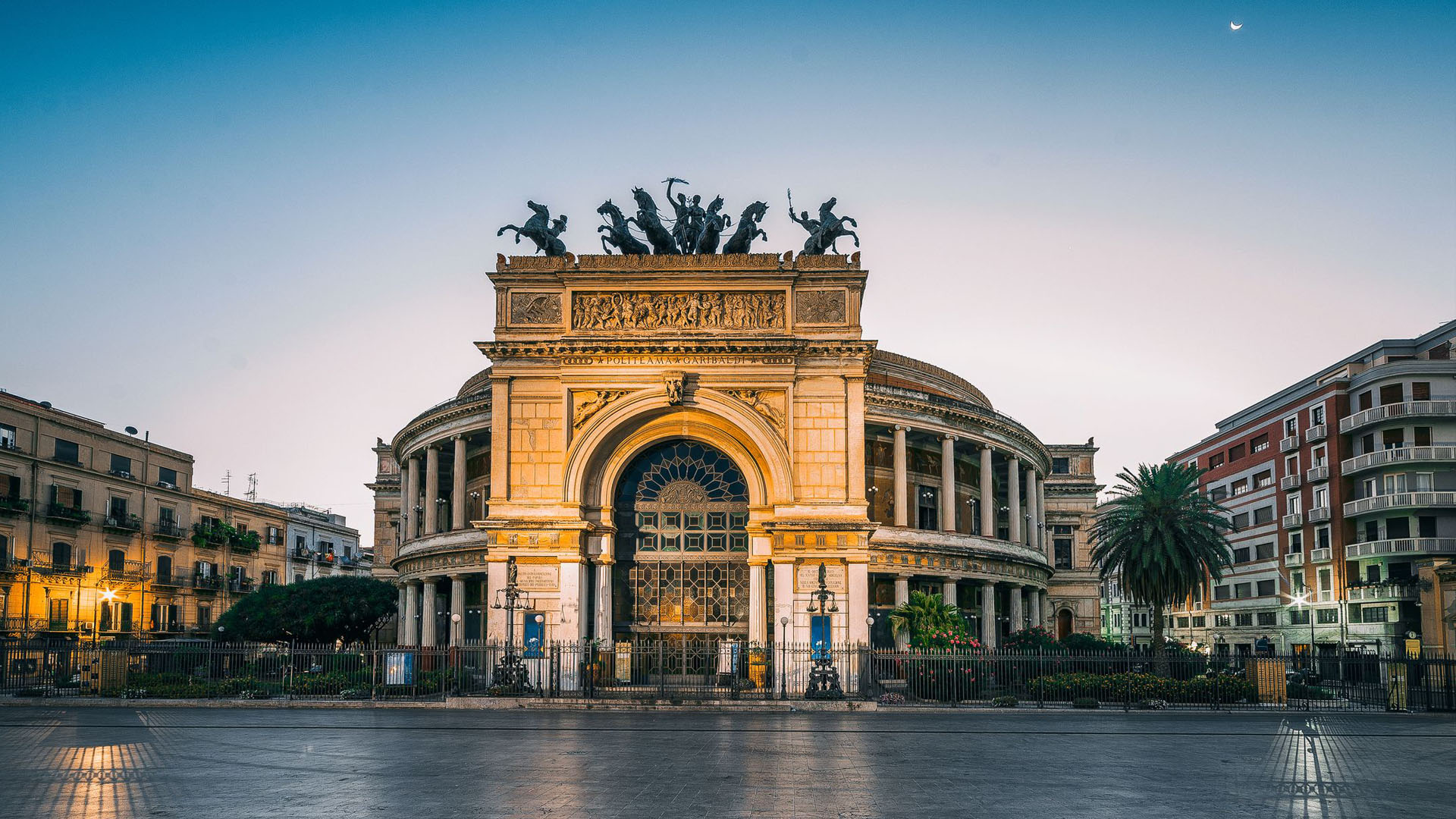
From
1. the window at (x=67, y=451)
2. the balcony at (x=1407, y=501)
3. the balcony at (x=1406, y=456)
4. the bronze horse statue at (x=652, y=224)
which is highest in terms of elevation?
the bronze horse statue at (x=652, y=224)

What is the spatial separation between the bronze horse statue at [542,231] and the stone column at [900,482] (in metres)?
21.4

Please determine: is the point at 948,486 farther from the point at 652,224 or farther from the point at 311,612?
the point at 311,612

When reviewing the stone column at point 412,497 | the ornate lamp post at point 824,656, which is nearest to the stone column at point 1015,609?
the ornate lamp post at point 824,656

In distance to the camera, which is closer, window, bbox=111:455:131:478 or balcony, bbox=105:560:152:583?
balcony, bbox=105:560:152:583

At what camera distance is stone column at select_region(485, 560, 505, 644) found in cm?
4028

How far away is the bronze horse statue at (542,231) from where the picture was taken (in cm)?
4309

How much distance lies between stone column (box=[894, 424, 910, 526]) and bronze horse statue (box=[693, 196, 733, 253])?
1730 centimetres

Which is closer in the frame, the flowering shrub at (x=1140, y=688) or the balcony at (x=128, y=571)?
the flowering shrub at (x=1140, y=688)

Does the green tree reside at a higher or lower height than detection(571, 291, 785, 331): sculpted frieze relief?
lower

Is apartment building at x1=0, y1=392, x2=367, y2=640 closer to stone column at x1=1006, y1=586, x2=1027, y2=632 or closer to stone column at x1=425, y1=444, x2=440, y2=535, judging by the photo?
stone column at x1=425, y1=444, x2=440, y2=535

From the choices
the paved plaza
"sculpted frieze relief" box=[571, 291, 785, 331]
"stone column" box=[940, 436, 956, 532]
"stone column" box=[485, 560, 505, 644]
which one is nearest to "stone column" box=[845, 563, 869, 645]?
the paved plaza

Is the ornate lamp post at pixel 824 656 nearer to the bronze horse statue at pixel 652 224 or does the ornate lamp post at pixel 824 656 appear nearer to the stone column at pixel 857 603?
the stone column at pixel 857 603

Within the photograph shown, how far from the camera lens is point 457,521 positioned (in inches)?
2269

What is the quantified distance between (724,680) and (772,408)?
964 cm
